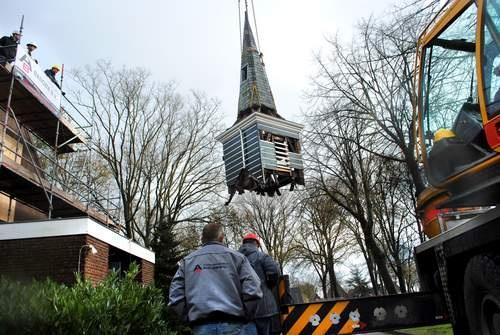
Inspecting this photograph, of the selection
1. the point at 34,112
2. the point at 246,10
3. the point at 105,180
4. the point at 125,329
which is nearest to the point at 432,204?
the point at 125,329

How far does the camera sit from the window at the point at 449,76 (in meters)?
4.25

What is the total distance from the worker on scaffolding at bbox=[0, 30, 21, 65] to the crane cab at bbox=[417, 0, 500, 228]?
1097 cm

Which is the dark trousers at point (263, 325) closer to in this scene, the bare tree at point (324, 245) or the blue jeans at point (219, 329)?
the blue jeans at point (219, 329)

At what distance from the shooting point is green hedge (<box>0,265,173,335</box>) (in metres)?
3.60

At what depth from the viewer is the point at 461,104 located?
4.46 meters

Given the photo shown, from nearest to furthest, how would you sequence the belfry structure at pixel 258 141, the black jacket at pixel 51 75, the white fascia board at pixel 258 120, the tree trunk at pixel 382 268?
the belfry structure at pixel 258 141
the white fascia board at pixel 258 120
the black jacket at pixel 51 75
the tree trunk at pixel 382 268

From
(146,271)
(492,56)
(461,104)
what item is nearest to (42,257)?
(146,271)

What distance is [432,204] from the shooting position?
17.4ft

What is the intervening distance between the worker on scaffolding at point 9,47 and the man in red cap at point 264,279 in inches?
373

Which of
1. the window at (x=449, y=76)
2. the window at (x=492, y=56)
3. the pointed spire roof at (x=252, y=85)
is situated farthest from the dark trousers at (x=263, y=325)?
the pointed spire roof at (x=252, y=85)

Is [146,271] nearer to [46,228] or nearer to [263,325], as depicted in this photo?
[46,228]

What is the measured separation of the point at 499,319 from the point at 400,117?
1348 centimetres

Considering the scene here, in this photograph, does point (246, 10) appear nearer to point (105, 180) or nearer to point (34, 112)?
point (34, 112)

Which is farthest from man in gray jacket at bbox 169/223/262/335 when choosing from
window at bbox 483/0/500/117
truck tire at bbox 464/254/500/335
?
window at bbox 483/0/500/117
